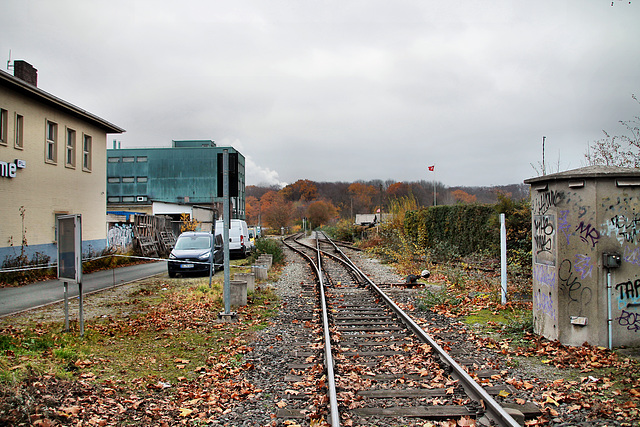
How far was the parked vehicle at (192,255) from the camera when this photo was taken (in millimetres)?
17609

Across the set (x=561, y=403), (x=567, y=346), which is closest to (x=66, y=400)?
(x=561, y=403)

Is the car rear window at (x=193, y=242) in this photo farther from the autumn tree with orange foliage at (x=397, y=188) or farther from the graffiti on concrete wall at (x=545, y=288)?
the autumn tree with orange foliage at (x=397, y=188)

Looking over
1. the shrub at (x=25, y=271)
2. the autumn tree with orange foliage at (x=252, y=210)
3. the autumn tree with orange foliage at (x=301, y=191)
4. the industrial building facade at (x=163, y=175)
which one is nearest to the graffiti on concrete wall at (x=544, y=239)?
the shrub at (x=25, y=271)

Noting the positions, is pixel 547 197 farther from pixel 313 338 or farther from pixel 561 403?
pixel 313 338

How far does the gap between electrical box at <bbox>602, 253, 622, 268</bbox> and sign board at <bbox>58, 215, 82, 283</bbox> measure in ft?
25.5

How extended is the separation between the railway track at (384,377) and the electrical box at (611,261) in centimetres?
226

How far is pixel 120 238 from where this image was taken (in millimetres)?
26344

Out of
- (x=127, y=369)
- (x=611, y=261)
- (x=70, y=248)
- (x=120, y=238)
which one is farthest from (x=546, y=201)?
(x=120, y=238)

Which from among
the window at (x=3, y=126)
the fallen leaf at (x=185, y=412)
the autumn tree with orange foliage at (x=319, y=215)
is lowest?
the fallen leaf at (x=185, y=412)

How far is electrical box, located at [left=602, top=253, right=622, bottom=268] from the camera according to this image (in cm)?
645

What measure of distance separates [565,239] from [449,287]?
648cm

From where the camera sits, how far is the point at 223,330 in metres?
8.56

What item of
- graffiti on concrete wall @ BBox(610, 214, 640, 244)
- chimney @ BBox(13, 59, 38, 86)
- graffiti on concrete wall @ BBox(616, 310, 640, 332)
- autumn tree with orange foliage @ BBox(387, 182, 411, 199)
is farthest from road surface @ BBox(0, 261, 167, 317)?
autumn tree with orange foliage @ BBox(387, 182, 411, 199)

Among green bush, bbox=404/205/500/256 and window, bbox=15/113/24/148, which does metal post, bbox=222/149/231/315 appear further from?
window, bbox=15/113/24/148
